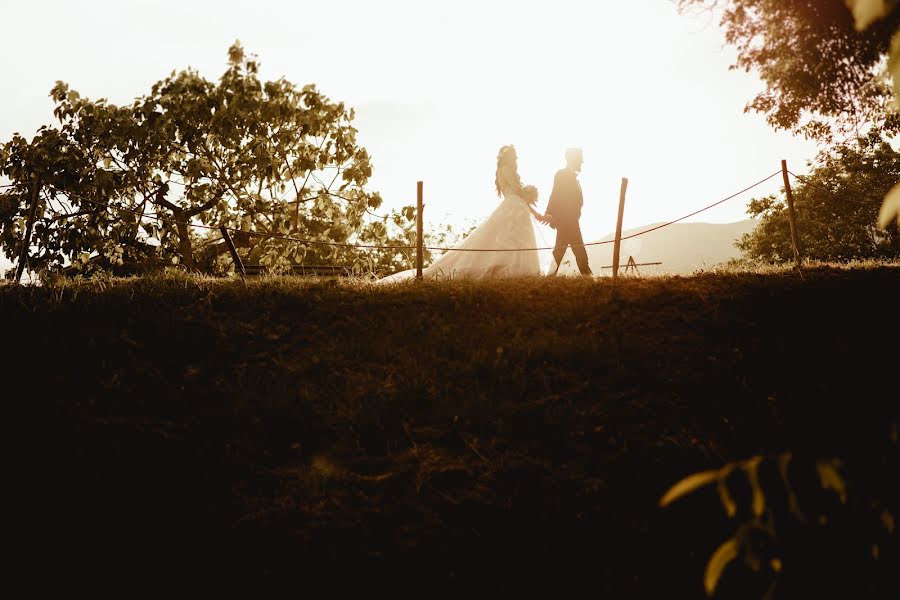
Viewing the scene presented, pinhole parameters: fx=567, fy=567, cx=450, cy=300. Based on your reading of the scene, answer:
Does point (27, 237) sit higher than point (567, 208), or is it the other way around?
point (567, 208)

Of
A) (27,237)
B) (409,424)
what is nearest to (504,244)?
(409,424)

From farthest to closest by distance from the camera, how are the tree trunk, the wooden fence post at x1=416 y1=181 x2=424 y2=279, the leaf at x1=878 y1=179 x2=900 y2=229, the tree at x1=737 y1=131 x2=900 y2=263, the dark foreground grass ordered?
the tree at x1=737 y1=131 x2=900 y2=263 → the tree trunk → the wooden fence post at x1=416 y1=181 x2=424 y2=279 → the dark foreground grass → the leaf at x1=878 y1=179 x2=900 y2=229

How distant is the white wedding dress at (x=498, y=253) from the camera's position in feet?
31.8

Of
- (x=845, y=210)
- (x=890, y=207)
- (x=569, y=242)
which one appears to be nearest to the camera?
(x=890, y=207)

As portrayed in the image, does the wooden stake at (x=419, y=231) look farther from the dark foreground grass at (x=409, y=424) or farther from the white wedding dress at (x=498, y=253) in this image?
the dark foreground grass at (x=409, y=424)

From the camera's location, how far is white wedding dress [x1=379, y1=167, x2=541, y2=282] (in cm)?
970

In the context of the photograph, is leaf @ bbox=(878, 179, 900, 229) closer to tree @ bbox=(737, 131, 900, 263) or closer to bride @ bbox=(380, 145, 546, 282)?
bride @ bbox=(380, 145, 546, 282)

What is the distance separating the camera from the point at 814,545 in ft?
10.9

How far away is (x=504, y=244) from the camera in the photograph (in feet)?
32.7

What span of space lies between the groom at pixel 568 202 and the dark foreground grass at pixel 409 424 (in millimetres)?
2319

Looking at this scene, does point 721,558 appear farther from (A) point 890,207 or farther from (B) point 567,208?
(B) point 567,208

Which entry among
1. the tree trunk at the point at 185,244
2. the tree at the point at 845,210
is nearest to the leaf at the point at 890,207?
the tree trunk at the point at 185,244

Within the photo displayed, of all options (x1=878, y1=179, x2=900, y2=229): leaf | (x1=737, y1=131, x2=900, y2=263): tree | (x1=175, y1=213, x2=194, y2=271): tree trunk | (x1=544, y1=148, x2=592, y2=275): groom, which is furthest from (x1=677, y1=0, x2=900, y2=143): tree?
(x1=737, y1=131, x2=900, y2=263): tree

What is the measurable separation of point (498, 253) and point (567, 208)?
149cm
